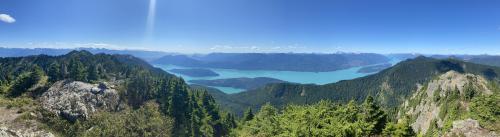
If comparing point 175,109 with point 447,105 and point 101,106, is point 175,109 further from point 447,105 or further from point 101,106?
point 447,105

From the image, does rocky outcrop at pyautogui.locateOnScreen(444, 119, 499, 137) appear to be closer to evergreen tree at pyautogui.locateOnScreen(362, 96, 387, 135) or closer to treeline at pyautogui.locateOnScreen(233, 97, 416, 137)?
treeline at pyautogui.locateOnScreen(233, 97, 416, 137)

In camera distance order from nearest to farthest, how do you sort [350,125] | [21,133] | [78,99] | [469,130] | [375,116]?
[350,125], [375,116], [469,130], [21,133], [78,99]

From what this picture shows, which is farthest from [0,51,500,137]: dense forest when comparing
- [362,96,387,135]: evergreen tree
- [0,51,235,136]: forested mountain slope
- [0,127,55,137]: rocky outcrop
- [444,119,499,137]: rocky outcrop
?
[0,127,55,137]: rocky outcrop

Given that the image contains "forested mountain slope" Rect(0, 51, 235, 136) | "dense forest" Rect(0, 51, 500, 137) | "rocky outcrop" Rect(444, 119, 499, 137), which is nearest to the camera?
"rocky outcrop" Rect(444, 119, 499, 137)

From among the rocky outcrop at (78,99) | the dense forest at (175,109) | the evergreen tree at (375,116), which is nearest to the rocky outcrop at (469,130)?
the dense forest at (175,109)

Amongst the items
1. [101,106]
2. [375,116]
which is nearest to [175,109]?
[101,106]

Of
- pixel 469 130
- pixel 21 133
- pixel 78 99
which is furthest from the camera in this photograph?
pixel 78 99

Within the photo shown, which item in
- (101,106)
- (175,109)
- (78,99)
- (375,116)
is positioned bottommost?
(175,109)
